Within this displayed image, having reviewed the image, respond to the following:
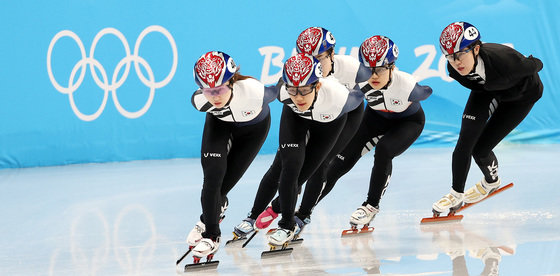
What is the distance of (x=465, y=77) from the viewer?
5.92 metres

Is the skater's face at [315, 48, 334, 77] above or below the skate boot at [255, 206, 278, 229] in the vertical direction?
above

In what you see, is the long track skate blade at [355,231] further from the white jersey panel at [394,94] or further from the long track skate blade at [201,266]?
the long track skate blade at [201,266]

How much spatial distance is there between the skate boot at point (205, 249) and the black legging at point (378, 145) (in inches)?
54.3

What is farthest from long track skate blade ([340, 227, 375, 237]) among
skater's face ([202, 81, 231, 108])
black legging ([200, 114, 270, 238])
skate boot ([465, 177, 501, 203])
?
skater's face ([202, 81, 231, 108])

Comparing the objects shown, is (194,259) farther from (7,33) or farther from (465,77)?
(7,33)

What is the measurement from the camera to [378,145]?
19.5 ft

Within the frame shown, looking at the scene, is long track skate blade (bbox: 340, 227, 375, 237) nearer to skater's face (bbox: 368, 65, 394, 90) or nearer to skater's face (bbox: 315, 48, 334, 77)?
skater's face (bbox: 368, 65, 394, 90)

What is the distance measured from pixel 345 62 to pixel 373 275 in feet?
6.44

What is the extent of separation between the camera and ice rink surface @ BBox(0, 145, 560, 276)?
15.9 feet

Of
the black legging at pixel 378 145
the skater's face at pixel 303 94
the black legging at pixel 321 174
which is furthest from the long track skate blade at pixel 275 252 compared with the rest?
the skater's face at pixel 303 94

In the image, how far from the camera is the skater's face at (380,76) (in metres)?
5.71

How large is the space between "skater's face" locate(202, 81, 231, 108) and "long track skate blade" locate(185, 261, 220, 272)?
39.9 inches

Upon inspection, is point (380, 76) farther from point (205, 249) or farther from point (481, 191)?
point (205, 249)

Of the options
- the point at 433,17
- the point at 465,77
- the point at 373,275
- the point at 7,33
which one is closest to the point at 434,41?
the point at 433,17
